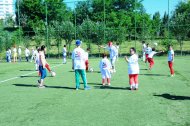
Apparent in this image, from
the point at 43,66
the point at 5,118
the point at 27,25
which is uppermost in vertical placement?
the point at 27,25

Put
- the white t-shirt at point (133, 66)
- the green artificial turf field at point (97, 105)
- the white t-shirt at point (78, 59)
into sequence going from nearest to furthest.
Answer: the green artificial turf field at point (97, 105) < the white t-shirt at point (133, 66) < the white t-shirt at point (78, 59)

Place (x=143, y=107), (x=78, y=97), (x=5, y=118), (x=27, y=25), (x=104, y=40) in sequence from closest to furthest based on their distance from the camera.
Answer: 1. (x=5, y=118)
2. (x=143, y=107)
3. (x=78, y=97)
4. (x=104, y=40)
5. (x=27, y=25)

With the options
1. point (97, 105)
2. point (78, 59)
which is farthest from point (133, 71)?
point (97, 105)

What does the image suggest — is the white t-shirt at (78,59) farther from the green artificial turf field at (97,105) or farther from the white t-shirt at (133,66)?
the white t-shirt at (133,66)

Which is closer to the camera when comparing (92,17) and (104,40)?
(104,40)

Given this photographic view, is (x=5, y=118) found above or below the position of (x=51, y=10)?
below

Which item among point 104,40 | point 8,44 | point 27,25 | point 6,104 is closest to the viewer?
point 6,104

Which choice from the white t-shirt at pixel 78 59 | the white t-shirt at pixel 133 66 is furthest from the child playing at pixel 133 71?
the white t-shirt at pixel 78 59

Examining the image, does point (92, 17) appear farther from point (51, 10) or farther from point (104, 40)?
point (104, 40)

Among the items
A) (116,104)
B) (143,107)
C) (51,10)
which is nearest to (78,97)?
(116,104)

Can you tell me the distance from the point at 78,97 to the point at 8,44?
38351 millimetres

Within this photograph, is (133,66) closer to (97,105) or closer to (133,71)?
(133,71)

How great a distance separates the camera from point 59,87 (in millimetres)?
16188

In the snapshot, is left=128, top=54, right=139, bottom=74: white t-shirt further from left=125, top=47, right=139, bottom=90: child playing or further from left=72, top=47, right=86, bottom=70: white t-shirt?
left=72, top=47, right=86, bottom=70: white t-shirt
